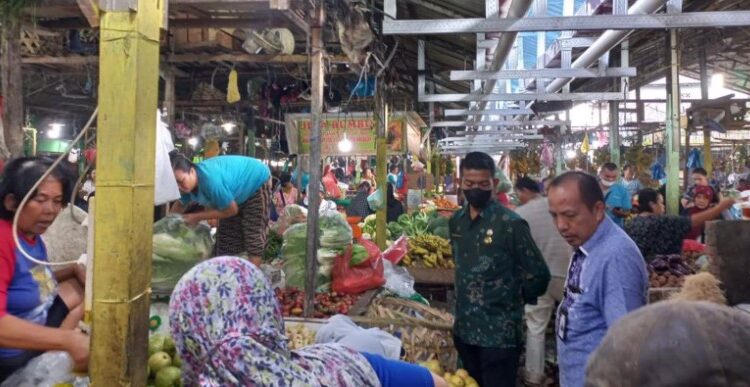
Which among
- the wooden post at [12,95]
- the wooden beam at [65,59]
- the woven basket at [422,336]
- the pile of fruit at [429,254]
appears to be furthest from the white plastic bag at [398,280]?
the wooden beam at [65,59]

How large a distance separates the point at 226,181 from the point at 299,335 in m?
1.43

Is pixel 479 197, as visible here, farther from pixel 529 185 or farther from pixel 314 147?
pixel 529 185

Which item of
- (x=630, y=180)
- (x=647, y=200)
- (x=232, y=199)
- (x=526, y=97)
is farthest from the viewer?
(x=630, y=180)

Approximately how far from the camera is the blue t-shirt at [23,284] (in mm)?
2109

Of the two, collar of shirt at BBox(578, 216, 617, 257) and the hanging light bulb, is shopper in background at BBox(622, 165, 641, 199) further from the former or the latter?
collar of shirt at BBox(578, 216, 617, 257)

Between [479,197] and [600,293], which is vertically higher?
[479,197]

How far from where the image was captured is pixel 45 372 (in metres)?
2.30

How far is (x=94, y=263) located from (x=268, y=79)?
25.2 ft

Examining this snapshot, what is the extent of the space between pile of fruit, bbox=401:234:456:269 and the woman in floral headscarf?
479 cm

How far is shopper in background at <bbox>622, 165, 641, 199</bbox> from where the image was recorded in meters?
13.1

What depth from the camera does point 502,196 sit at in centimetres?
826

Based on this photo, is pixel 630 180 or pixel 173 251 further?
pixel 630 180

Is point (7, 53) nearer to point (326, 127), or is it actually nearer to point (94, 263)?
point (94, 263)

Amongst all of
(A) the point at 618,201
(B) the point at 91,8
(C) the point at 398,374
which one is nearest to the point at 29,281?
(B) the point at 91,8
